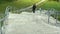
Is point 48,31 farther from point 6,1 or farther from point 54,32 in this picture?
point 6,1

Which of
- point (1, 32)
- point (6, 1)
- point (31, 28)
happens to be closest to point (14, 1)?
point (6, 1)

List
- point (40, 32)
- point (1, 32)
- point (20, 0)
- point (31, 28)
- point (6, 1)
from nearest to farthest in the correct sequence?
point (1, 32)
point (40, 32)
point (31, 28)
point (6, 1)
point (20, 0)

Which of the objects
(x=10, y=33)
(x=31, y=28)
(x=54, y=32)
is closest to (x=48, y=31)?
(x=54, y=32)

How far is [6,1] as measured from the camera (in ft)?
86.5

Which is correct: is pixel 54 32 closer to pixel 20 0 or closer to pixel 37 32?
pixel 37 32

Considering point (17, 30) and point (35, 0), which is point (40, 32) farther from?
point (35, 0)

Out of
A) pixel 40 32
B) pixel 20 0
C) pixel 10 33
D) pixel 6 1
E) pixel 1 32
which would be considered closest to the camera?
pixel 1 32

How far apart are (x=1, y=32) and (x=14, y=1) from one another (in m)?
19.7

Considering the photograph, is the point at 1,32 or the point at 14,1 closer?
the point at 1,32

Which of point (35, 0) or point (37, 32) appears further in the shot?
point (35, 0)

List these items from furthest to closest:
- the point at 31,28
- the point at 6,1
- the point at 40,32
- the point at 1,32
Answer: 1. the point at 6,1
2. the point at 31,28
3. the point at 40,32
4. the point at 1,32

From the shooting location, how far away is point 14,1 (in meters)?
26.6

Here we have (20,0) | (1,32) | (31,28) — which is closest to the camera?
(1,32)

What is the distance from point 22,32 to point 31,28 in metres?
1.03
